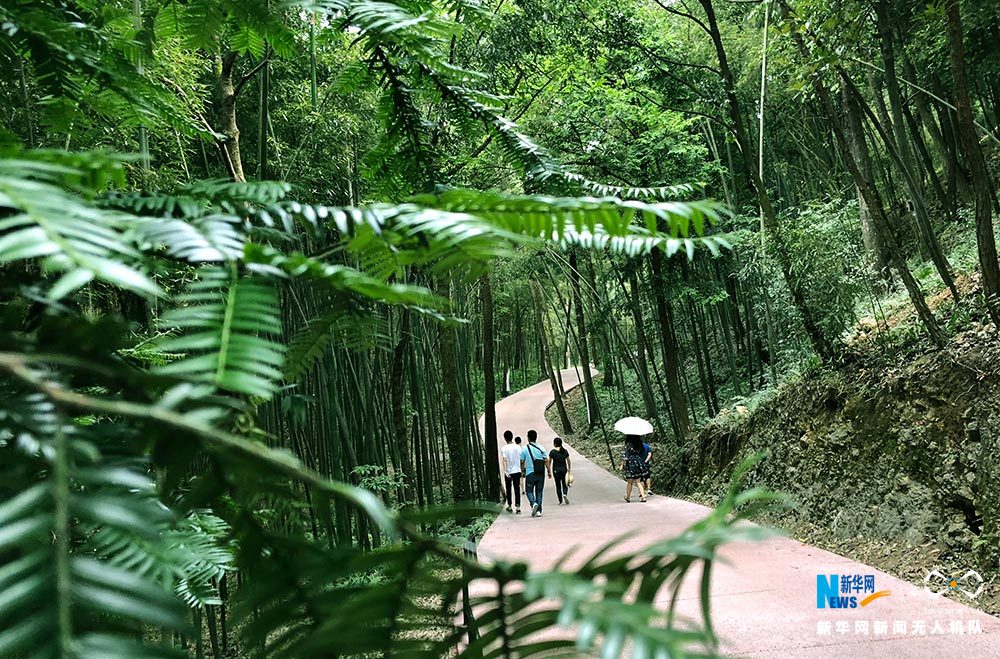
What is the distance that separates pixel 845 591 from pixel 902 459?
1.35 meters

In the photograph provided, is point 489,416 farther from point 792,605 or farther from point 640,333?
point 792,605

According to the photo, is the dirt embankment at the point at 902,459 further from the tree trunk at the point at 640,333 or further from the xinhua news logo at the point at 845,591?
the tree trunk at the point at 640,333

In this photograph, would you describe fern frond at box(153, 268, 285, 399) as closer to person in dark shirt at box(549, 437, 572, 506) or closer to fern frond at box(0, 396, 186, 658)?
fern frond at box(0, 396, 186, 658)

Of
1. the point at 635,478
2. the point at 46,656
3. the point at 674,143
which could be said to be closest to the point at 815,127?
the point at 674,143

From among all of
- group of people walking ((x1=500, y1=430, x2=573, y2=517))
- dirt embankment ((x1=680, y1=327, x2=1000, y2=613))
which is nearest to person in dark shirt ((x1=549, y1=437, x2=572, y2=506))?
group of people walking ((x1=500, y1=430, x2=573, y2=517))

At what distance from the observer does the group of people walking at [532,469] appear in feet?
26.0

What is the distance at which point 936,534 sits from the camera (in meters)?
4.17

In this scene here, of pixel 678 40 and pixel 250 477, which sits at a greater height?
pixel 678 40

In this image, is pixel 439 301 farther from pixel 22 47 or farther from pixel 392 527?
pixel 22 47

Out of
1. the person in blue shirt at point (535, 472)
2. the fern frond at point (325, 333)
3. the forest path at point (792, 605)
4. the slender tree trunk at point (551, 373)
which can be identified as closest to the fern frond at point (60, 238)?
the fern frond at point (325, 333)

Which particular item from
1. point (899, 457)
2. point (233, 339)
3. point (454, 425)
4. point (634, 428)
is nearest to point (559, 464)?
point (634, 428)

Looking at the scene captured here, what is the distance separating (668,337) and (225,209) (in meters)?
9.52

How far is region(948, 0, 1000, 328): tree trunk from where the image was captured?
3.77 metres

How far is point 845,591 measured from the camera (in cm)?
377
